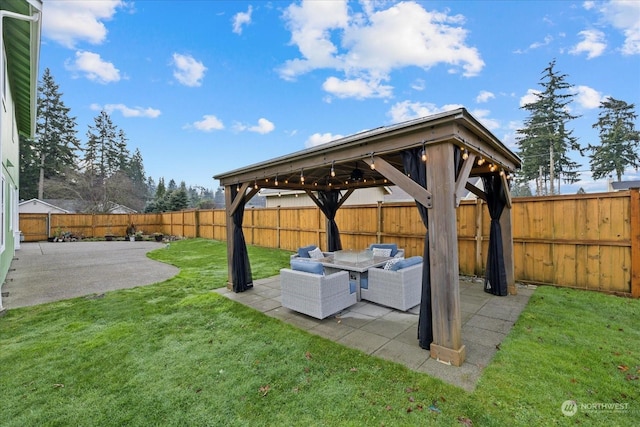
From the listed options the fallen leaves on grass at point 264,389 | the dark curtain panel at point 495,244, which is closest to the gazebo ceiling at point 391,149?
the dark curtain panel at point 495,244

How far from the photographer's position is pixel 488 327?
3951mm

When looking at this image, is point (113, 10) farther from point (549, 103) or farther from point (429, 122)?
point (549, 103)

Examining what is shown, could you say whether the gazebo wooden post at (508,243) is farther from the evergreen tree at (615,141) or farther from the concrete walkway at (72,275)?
the evergreen tree at (615,141)

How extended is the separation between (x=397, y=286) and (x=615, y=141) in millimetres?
30508

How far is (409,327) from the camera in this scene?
4.02 m

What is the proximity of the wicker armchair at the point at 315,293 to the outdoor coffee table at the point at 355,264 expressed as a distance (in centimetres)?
45

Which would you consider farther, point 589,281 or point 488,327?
point 589,281

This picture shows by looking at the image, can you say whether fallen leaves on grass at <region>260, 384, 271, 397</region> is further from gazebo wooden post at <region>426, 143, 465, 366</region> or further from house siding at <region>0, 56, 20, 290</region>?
house siding at <region>0, 56, 20, 290</region>

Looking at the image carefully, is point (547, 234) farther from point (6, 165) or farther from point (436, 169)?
point (6, 165)

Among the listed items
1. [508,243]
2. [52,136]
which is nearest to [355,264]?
[508,243]

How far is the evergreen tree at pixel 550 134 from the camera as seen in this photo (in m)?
23.0

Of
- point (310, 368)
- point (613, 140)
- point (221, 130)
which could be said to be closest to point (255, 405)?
point (310, 368)

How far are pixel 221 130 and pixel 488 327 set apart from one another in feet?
72.1

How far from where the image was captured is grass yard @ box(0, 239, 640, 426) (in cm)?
227
